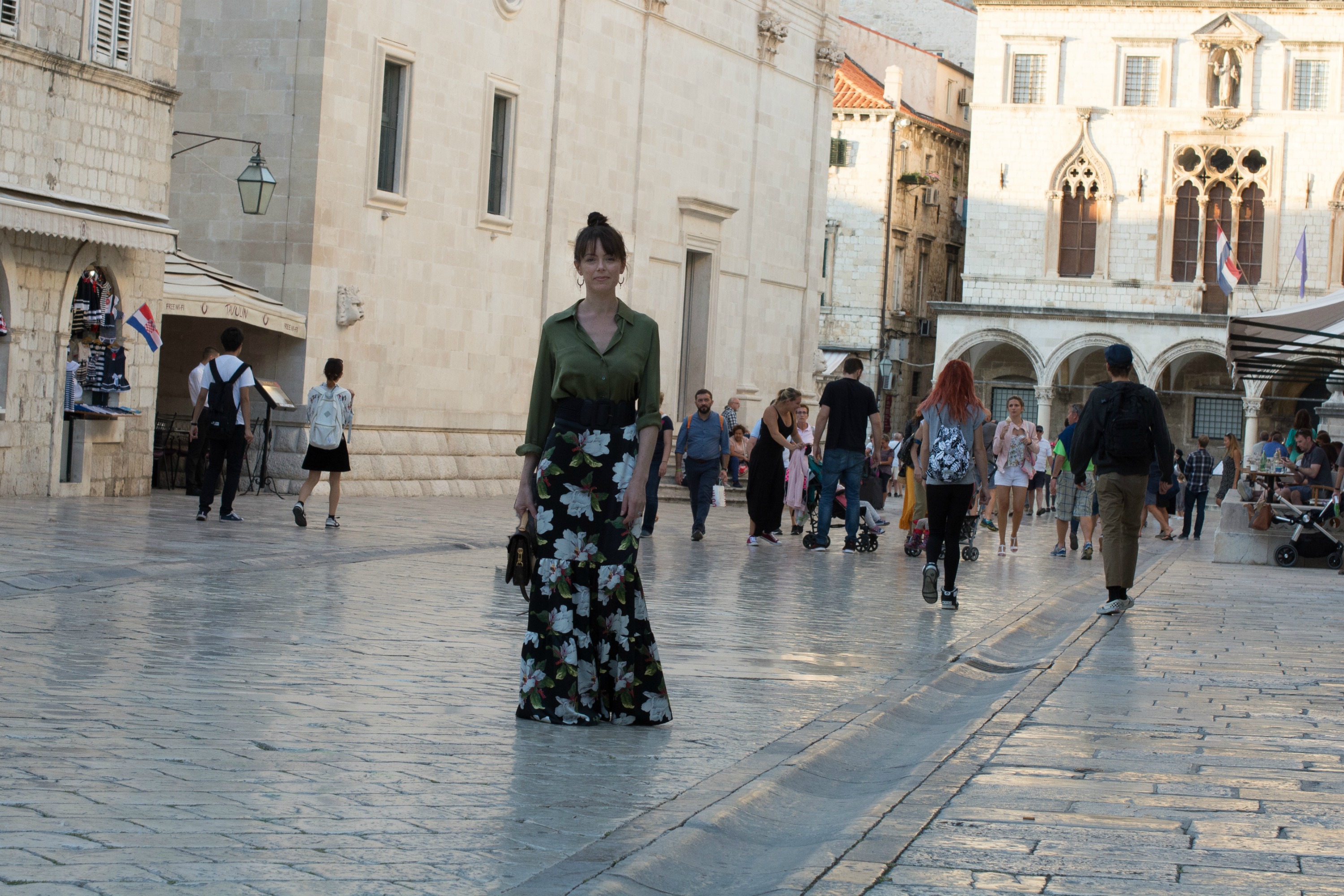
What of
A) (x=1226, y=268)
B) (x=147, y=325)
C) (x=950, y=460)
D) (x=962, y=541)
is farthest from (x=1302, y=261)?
(x=950, y=460)

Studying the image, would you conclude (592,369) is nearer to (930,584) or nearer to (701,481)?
(930,584)

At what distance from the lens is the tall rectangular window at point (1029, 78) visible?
52312 mm

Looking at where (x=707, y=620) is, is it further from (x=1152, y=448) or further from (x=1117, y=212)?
(x=1117, y=212)

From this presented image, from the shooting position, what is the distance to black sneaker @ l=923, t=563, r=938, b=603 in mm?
Result: 12656

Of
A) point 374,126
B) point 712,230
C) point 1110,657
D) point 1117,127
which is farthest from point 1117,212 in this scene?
point 1110,657

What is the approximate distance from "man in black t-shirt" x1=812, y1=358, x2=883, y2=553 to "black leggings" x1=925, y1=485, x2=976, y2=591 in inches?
183

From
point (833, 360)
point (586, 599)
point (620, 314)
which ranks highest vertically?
point (833, 360)

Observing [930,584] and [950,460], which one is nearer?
[930,584]

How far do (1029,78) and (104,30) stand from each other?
1511 inches

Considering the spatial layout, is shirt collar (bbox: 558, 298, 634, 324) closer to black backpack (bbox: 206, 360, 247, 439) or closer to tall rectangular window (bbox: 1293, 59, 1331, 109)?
black backpack (bbox: 206, 360, 247, 439)

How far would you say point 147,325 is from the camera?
1925 centimetres

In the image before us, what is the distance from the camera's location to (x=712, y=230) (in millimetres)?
32688

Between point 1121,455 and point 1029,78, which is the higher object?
point 1029,78

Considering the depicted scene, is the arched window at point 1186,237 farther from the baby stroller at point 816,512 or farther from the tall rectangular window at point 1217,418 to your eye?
the baby stroller at point 816,512
